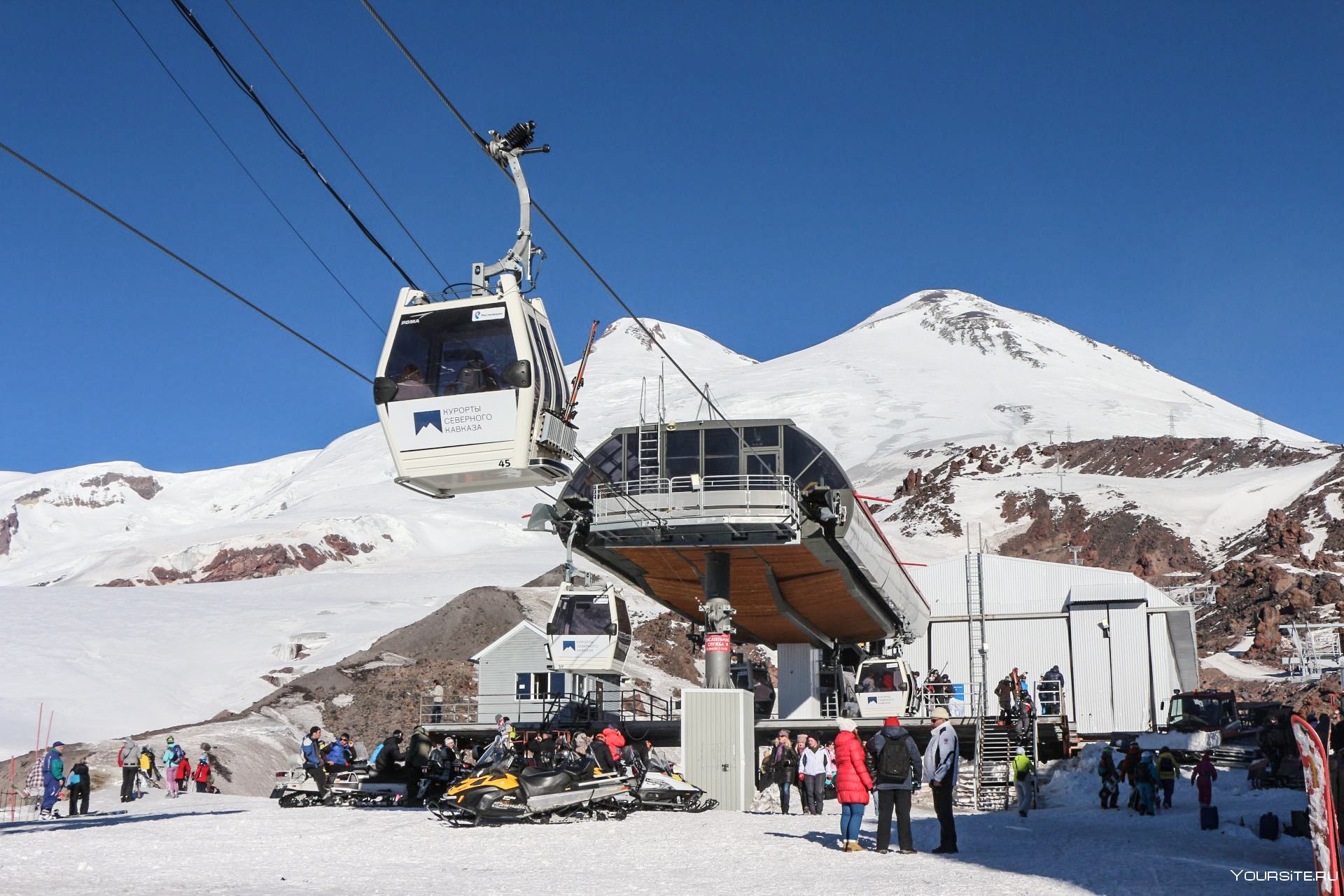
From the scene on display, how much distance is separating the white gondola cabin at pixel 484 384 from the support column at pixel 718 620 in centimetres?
1430

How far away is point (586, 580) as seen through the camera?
1318 inches

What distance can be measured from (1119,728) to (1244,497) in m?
67.6

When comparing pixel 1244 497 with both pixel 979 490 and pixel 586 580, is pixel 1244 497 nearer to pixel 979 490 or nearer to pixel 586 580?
pixel 979 490

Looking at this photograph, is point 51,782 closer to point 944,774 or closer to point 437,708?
point 944,774

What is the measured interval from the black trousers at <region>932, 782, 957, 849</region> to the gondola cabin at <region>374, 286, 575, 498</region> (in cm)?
572

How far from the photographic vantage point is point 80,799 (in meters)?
21.9

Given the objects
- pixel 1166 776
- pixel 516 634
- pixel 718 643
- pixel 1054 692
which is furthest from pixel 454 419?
pixel 516 634

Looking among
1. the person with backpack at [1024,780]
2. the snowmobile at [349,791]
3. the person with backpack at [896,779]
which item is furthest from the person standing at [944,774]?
the snowmobile at [349,791]

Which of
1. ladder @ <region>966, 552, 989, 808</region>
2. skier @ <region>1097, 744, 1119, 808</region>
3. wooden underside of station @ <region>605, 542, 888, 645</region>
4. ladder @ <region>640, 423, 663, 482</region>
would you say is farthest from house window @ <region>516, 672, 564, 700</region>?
skier @ <region>1097, 744, 1119, 808</region>

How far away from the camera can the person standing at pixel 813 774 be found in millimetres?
19703

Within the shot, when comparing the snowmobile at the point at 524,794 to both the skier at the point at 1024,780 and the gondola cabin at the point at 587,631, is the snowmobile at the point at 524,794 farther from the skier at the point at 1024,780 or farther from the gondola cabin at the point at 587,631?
the gondola cabin at the point at 587,631

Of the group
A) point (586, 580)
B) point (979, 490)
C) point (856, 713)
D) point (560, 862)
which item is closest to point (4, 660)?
point (586, 580)

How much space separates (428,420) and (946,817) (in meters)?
7.38

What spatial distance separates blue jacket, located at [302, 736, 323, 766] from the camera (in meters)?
23.0
